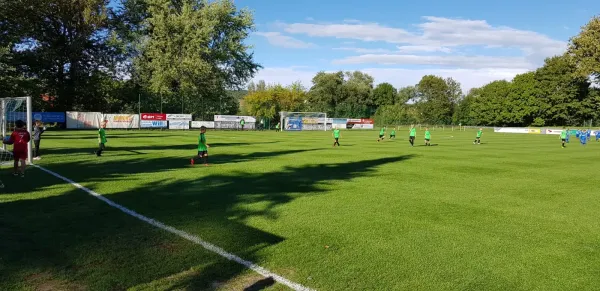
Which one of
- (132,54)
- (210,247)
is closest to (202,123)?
(132,54)

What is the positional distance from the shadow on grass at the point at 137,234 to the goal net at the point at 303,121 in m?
50.7

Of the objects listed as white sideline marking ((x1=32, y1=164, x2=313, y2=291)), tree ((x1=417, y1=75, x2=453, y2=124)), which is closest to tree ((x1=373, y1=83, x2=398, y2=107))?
tree ((x1=417, y1=75, x2=453, y2=124))

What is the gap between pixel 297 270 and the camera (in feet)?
17.0

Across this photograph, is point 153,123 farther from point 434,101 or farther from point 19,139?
point 434,101

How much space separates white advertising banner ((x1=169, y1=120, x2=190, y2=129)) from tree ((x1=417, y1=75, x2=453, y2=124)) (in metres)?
65.7

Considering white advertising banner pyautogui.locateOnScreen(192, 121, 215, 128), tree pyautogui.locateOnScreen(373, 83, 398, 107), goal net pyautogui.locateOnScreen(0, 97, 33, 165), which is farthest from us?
tree pyautogui.locateOnScreen(373, 83, 398, 107)

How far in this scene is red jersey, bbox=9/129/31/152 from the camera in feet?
39.0

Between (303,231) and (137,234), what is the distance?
2.63 meters

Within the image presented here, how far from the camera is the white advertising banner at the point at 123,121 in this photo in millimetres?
47075

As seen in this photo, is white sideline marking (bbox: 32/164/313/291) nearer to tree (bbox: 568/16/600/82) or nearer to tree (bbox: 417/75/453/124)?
tree (bbox: 568/16/600/82)

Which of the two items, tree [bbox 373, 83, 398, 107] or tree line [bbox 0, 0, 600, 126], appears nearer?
tree line [bbox 0, 0, 600, 126]

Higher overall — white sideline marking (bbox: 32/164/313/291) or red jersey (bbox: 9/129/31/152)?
red jersey (bbox: 9/129/31/152)

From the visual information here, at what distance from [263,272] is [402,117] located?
9113 centimetres

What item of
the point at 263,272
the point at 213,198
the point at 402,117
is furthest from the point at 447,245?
the point at 402,117
